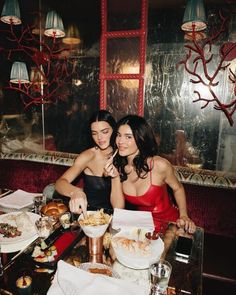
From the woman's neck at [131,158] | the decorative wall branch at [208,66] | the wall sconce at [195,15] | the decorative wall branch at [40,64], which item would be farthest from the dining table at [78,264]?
the decorative wall branch at [40,64]

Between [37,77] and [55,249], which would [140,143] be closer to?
[55,249]

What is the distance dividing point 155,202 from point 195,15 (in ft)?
7.95

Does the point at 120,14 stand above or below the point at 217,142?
above

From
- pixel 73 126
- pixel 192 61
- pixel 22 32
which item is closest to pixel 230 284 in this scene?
pixel 192 61

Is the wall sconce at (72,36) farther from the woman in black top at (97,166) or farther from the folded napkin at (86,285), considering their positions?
the folded napkin at (86,285)

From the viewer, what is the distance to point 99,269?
1309 mm

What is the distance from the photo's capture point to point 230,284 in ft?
7.52

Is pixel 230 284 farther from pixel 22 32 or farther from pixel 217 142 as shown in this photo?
pixel 22 32

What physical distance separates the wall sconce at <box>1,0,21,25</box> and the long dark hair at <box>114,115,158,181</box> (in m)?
2.76

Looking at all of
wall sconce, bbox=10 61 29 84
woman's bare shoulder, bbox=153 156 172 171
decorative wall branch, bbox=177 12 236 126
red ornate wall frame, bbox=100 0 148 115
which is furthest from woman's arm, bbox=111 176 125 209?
wall sconce, bbox=10 61 29 84

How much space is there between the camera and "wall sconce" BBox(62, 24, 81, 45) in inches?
161

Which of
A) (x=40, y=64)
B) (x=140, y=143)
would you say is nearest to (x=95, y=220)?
(x=140, y=143)

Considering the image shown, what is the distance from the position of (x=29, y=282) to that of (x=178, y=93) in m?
3.15

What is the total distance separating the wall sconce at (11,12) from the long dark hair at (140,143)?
276 cm
